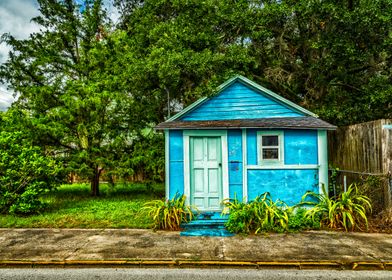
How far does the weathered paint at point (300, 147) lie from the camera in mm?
7707

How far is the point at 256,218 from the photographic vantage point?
682cm

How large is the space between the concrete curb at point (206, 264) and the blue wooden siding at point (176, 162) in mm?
3038

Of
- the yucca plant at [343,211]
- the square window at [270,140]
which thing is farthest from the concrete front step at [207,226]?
the square window at [270,140]

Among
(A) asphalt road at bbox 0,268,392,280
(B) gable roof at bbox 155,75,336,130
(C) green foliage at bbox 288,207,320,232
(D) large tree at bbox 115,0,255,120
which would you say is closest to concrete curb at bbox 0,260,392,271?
(A) asphalt road at bbox 0,268,392,280

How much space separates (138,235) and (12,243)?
2.65 m

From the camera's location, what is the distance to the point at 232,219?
22.4ft

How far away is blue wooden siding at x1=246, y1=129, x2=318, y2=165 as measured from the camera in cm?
771

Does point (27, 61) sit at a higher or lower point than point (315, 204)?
higher

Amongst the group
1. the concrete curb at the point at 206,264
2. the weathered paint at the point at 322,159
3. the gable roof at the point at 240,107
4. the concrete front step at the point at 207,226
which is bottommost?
the concrete curb at the point at 206,264

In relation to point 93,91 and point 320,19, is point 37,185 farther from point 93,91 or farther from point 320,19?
point 320,19

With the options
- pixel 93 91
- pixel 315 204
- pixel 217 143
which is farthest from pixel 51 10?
pixel 315 204

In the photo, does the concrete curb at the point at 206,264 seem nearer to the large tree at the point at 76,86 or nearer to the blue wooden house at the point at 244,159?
the blue wooden house at the point at 244,159

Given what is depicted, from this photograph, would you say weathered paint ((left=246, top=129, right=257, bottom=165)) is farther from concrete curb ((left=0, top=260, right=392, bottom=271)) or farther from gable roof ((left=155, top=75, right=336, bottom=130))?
concrete curb ((left=0, top=260, right=392, bottom=271))

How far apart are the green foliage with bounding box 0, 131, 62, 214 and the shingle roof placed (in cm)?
403
